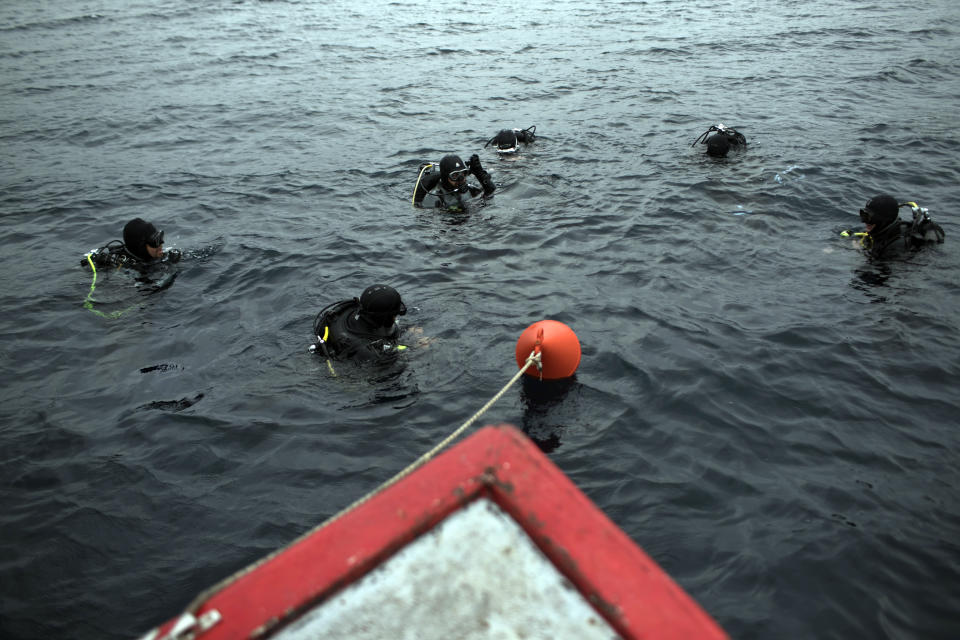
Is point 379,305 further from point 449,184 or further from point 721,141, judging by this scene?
point 721,141

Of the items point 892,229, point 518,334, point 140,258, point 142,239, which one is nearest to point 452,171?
point 518,334

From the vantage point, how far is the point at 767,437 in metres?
5.58

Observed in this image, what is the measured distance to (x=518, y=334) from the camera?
7.12 meters

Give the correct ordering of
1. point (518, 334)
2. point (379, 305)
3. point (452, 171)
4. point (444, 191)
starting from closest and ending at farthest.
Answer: point (379, 305) → point (518, 334) → point (452, 171) → point (444, 191)

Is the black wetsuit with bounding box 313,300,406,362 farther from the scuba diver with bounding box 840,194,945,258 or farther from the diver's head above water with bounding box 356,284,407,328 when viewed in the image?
the scuba diver with bounding box 840,194,945,258

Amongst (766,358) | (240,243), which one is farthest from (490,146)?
(766,358)

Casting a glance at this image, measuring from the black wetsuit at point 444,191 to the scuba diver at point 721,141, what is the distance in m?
4.11

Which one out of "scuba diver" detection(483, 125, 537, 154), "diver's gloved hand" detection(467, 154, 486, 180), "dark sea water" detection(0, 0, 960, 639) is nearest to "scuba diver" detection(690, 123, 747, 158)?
"dark sea water" detection(0, 0, 960, 639)

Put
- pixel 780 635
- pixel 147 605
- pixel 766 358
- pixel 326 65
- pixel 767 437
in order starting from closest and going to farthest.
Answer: pixel 780 635, pixel 147 605, pixel 767 437, pixel 766 358, pixel 326 65

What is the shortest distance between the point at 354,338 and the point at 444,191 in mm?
4332

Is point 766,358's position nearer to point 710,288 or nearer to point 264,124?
point 710,288

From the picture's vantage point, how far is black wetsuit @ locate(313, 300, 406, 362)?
6344 millimetres

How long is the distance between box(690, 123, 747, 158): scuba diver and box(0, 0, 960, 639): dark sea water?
0.26m

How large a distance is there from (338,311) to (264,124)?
10.3 metres
